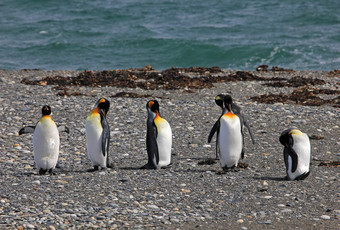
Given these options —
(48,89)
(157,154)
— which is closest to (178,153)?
(157,154)

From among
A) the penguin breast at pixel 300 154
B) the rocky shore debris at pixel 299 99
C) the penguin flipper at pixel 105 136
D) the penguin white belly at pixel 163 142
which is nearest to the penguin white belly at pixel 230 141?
the penguin white belly at pixel 163 142

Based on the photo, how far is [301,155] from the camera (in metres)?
7.14

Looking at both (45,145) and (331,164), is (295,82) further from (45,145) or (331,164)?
(45,145)

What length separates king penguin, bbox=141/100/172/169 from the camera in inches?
299

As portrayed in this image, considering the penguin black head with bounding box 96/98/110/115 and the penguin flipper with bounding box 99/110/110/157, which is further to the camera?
the penguin black head with bounding box 96/98/110/115

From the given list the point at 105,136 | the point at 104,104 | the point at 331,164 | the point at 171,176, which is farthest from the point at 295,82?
the point at 171,176

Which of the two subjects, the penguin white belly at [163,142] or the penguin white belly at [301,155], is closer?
the penguin white belly at [301,155]

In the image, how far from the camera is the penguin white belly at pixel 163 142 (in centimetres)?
765

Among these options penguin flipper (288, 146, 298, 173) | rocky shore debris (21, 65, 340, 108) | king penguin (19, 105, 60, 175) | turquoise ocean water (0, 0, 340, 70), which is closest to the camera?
penguin flipper (288, 146, 298, 173)

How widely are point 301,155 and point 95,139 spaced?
2.76m

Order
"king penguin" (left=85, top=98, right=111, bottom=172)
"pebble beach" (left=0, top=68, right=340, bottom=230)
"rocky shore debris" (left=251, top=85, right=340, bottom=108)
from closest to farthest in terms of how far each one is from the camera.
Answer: "pebble beach" (left=0, top=68, right=340, bottom=230)
"king penguin" (left=85, top=98, right=111, bottom=172)
"rocky shore debris" (left=251, top=85, right=340, bottom=108)

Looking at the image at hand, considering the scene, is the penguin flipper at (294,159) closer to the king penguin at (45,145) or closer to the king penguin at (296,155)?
the king penguin at (296,155)

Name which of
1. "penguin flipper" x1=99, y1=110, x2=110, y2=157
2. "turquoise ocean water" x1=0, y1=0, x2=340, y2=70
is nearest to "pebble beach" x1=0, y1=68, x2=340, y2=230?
"penguin flipper" x1=99, y1=110, x2=110, y2=157

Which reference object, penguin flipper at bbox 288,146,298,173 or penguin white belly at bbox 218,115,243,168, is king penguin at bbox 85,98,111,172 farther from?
penguin flipper at bbox 288,146,298,173
